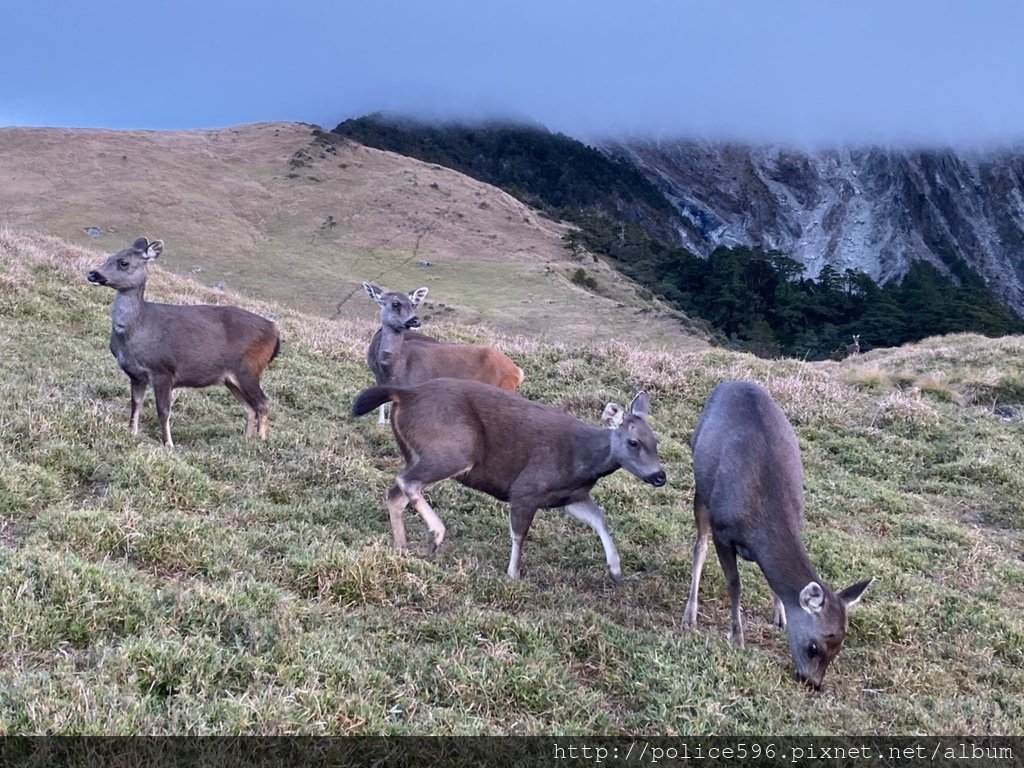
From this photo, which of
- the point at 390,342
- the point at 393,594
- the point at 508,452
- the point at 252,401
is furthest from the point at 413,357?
the point at 393,594

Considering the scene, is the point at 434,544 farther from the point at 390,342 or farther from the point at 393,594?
the point at 390,342

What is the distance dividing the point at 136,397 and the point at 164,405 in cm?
35

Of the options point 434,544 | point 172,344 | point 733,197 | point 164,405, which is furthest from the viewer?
point 733,197

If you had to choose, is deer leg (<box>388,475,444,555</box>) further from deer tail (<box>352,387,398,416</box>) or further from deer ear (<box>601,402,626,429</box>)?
deer ear (<box>601,402,626,429</box>)

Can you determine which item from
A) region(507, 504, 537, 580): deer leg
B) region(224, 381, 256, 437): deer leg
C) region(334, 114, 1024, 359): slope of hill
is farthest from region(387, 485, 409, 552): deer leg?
region(334, 114, 1024, 359): slope of hill

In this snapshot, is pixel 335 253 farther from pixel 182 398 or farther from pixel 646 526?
pixel 646 526

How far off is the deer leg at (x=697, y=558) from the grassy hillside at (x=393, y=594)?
0.58 feet

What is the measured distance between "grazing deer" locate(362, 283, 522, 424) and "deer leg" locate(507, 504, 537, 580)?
4.25 metres

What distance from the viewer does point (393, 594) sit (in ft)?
19.4

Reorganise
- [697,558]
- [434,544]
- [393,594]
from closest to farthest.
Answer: [393,594], [697,558], [434,544]

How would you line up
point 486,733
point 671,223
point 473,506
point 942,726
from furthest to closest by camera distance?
point 671,223
point 473,506
point 942,726
point 486,733

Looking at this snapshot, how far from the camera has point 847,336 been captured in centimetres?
6034

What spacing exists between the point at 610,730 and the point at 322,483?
4476 millimetres

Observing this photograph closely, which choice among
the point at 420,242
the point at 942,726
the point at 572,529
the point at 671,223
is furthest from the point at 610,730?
the point at 671,223
